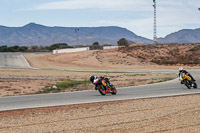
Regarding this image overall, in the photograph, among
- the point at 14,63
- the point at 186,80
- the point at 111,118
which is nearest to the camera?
the point at 111,118

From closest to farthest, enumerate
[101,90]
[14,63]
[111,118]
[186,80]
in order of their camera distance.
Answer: [111,118] → [101,90] → [186,80] → [14,63]

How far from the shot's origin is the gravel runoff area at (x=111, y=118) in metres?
11.0

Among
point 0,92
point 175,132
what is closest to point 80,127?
point 175,132

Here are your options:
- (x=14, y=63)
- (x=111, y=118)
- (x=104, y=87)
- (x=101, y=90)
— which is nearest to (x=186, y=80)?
(x=104, y=87)

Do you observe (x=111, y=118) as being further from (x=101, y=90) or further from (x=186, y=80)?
(x=186, y=80)

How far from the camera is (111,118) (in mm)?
12656

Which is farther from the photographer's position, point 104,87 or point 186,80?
point 186,80

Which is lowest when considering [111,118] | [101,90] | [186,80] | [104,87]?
[111,118]

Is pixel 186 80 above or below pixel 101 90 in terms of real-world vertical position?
above

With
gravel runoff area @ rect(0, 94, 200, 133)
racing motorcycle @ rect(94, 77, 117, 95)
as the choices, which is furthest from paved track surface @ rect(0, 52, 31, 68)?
gravel runoff area @ rect(0, 94, 200, 133)

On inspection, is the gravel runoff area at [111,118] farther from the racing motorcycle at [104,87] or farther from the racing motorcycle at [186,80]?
the racing motorcycle at [186,80]

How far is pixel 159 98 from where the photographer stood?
17766 millimetres

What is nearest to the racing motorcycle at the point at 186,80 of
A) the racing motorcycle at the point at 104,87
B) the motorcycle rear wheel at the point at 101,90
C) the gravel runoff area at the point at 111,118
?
the racing motorcycle at the point at 104,87

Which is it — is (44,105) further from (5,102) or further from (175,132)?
(175,132)
